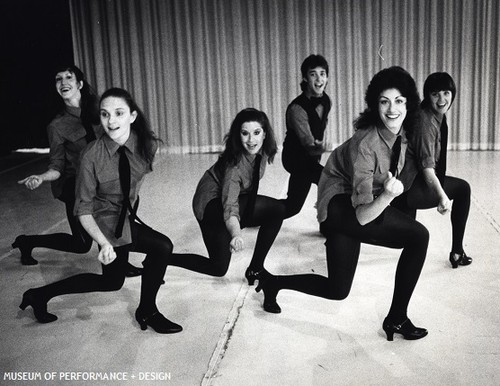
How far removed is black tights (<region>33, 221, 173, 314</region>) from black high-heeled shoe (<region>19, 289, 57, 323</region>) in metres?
0.18

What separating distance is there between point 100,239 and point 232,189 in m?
0.77

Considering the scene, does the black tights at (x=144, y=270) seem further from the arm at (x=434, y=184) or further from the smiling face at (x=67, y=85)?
the arm at (x=434, y=184)

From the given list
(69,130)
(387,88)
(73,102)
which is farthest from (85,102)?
(387,88)

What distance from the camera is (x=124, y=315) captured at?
121 inches

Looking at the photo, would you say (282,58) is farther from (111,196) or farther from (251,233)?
(111,196)

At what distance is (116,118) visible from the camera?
271 cm

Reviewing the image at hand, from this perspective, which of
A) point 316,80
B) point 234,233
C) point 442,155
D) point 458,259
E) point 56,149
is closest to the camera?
point 234,233

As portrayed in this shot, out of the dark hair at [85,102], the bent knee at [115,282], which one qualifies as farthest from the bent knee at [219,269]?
the dark hair at [85,102]

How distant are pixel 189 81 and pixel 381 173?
6584 millimetres

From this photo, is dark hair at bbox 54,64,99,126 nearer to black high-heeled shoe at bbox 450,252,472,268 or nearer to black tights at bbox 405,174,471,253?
black tights at bbox 405,174,471,253

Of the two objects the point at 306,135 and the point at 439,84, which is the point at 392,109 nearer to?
the point at 439,84

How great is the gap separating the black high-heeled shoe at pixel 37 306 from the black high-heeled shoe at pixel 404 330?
165cm

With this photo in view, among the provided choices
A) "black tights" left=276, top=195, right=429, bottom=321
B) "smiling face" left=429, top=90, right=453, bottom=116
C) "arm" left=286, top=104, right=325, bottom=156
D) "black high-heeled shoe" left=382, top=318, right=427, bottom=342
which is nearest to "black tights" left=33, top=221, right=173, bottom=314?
"black tights" left=276, top=195, right=429, bottom=321

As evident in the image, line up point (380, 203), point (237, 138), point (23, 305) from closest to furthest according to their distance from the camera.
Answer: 1. point (380, 203)
2. point (23, 305)
3. point (237, 138)
